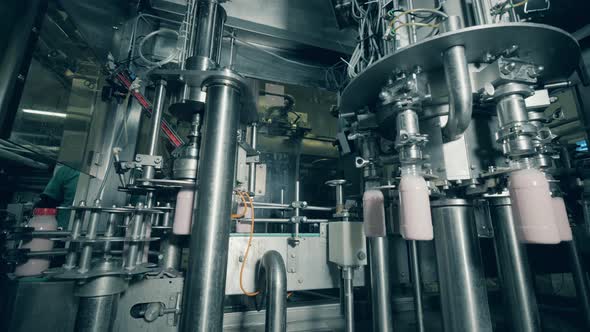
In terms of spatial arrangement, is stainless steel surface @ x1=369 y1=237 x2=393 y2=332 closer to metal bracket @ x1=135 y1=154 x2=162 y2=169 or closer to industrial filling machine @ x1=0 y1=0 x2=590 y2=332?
industrial filling machine @ x1=0 y1=0 x2=590 y2=332

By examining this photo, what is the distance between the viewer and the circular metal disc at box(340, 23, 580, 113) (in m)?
0.67

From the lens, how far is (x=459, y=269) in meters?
0.73

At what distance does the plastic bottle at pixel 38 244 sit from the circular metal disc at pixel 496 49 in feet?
4.13

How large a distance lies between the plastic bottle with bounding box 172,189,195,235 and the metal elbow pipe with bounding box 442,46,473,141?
0.92 meters

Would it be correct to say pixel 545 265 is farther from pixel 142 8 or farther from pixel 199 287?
pixel 142 8

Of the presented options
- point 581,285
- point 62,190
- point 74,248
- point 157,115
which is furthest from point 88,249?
point 581,285

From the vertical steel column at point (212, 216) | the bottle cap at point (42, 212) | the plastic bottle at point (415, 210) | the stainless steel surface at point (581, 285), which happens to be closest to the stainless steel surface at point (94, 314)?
the vertical steel column at point (212, 216)

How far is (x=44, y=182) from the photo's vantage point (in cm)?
175

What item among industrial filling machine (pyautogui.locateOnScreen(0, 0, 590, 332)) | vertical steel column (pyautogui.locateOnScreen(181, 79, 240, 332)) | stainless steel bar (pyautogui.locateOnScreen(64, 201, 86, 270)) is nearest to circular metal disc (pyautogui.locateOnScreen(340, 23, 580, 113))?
industrial filling machine (pyautogui.locateOnScreen(0, 0, 590, 332))

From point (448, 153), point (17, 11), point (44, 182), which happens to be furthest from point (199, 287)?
point (44, 182)

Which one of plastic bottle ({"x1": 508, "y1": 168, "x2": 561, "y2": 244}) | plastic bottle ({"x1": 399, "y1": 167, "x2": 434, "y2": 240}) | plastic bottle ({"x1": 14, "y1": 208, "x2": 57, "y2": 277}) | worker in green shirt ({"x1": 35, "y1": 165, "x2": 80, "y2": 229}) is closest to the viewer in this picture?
plastic bottle ({"x1": 508, "y1": 168, "x2": 561, "y2": 244})

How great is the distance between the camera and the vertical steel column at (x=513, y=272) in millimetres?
775

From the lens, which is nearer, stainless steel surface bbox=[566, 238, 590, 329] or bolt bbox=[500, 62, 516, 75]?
bolt bbox=[500, 62, 516, 75]

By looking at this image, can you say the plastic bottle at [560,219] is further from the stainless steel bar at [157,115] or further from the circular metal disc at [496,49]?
the stainless steel bar at [157,115]
